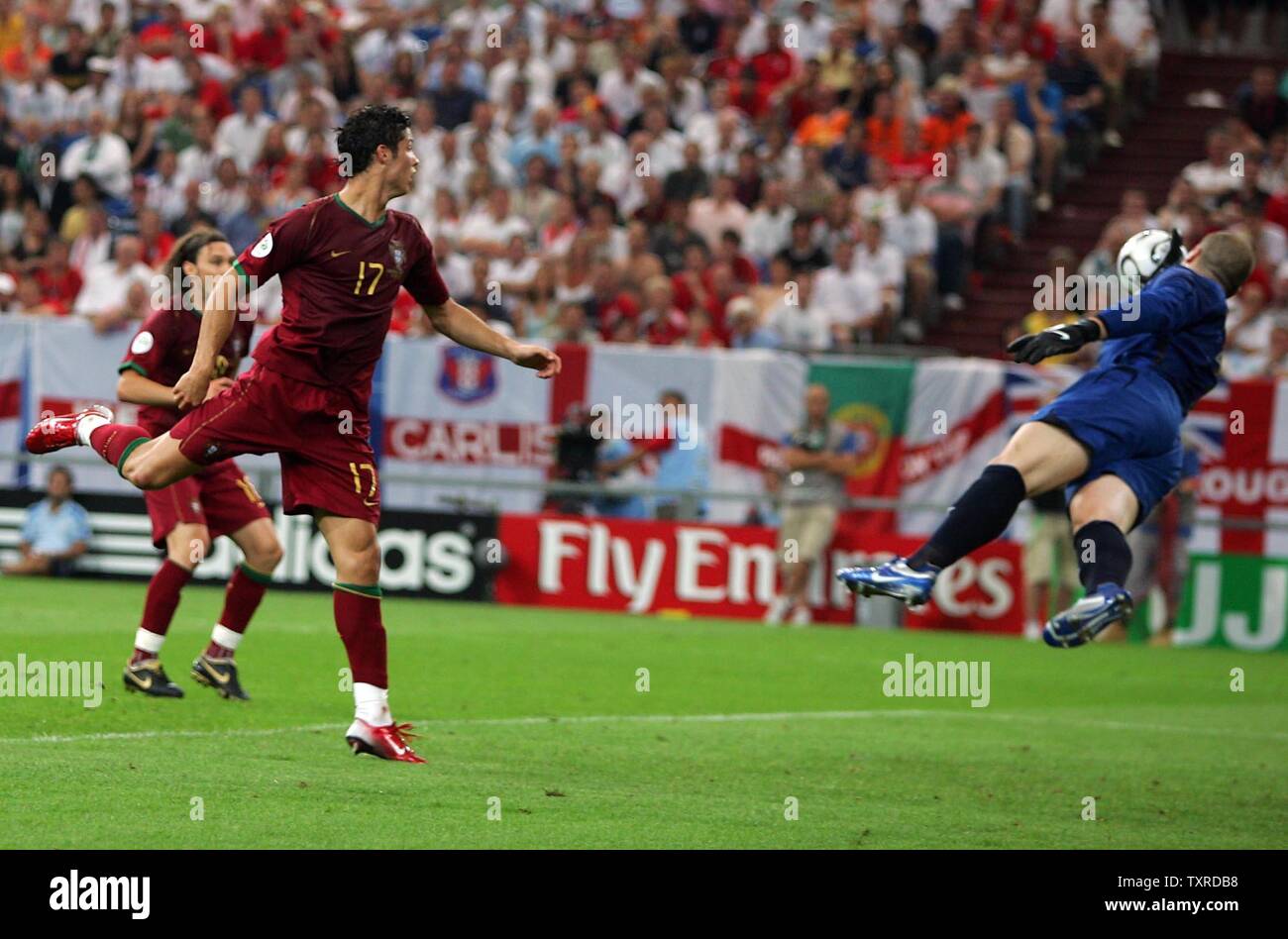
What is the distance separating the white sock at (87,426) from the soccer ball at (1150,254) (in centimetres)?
487

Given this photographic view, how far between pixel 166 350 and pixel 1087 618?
4.89m

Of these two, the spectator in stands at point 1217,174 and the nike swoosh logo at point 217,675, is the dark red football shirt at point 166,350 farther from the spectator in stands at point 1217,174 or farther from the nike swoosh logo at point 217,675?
the spectator in stands at point 1217,174

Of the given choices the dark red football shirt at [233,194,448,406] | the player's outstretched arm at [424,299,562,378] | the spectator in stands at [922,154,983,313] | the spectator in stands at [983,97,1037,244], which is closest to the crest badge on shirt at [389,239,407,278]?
the dark red football shirt at [233,194,448,406]

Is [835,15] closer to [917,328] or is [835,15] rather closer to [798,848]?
[917,328]

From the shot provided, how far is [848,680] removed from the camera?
14.5m

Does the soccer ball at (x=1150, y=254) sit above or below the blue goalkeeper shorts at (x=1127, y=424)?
above

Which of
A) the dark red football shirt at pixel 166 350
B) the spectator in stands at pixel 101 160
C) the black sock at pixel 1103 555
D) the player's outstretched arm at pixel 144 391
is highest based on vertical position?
the spectator in stands at pixel 101 160

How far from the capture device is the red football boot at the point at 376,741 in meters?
8.98

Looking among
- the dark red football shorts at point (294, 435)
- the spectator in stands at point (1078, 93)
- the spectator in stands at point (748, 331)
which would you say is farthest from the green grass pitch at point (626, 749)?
the spectator in stands at point (1078, 93)

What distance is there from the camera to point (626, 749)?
33.7 ft

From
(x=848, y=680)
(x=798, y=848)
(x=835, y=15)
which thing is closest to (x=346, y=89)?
(x=835, y=15)

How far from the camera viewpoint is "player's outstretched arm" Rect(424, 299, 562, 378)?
935cm

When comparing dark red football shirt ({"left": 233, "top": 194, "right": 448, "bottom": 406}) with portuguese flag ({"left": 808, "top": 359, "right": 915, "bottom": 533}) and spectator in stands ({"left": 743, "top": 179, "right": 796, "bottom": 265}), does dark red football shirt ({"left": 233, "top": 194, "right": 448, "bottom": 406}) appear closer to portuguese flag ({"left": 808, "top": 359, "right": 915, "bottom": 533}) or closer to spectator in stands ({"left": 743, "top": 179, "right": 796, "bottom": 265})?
portuguese flag ({"left": 808, "top": 359, "right": 915, "bottom": 533})
